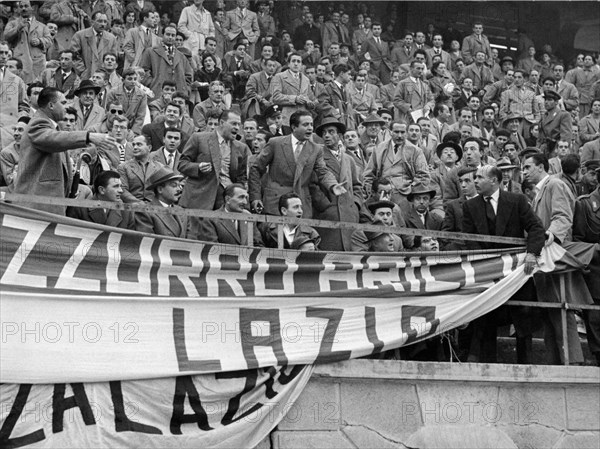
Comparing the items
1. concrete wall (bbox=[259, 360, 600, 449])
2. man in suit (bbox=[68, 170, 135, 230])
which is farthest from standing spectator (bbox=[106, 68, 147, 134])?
concrete wall (bbox=[259, 360, 600, 449])

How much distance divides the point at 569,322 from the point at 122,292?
13.6 ft

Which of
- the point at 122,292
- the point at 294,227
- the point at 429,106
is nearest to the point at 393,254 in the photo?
the point at 294,227

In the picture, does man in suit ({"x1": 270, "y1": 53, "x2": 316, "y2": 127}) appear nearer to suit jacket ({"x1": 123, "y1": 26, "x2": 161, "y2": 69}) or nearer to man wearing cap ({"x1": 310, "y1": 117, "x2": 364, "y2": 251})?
suit jacket ({"x1": 123, "y1": 26, "x2": 161, "y2": 69})

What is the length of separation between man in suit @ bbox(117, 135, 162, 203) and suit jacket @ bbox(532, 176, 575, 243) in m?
3.64

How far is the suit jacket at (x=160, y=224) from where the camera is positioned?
31.4ft

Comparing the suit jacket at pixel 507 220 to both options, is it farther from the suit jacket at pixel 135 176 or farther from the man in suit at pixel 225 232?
the suit jacket at pixel 135 176

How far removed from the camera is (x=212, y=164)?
462 inches

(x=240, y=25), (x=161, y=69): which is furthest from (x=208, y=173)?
(x=240, y=25)

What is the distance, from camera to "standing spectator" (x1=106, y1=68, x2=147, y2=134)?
15.4 m

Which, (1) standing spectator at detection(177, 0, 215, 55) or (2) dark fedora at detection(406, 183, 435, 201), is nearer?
(2) dark fedora at detection(406, 183, 435, 201)

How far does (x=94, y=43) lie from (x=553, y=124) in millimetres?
7338

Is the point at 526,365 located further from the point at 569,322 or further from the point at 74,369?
the point at 74,369

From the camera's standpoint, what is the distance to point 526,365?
32.8 ft

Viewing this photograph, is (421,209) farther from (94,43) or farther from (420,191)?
(94,43)
